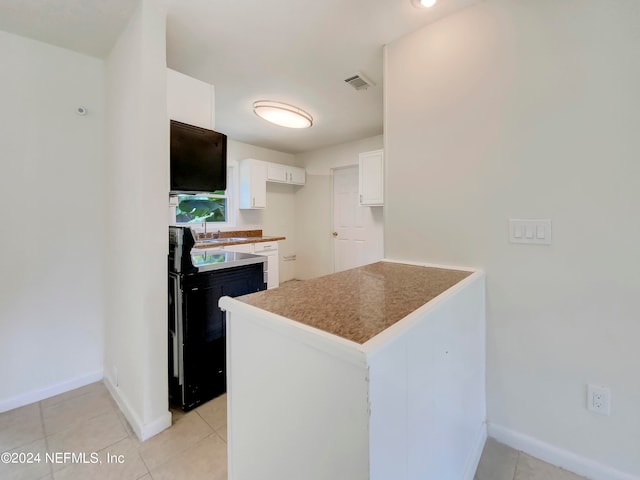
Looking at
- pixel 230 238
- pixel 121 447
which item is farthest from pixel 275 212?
pixel 121 447

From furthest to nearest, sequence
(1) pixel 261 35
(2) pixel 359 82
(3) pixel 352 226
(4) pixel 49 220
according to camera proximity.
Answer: (3) pixel 352 226, (2) pixel 359 82, (4) pixel 49 220, (1) pixel 261 35

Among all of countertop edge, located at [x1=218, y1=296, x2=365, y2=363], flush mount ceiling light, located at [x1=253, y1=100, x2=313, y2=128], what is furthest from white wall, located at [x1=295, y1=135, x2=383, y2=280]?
countertop edge, located at [x1=218, y1=296, x2=365, y2=363]

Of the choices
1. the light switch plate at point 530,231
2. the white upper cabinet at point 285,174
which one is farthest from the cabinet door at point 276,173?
the light switch plate at point 530,231

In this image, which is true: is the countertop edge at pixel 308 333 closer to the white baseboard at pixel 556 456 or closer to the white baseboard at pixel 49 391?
A: the white baseboard at pixel 556 456

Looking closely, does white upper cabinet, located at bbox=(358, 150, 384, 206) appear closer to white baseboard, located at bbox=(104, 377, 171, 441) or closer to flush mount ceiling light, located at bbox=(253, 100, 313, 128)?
flush mount ceiling light, located at bbox=(253, 100, 313, 128)

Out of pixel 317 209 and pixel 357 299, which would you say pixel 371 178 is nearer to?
pixel 317 209

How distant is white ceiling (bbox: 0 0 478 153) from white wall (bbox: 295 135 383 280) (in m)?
1.78

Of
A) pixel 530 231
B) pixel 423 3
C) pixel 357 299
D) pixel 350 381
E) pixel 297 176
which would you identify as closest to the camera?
pixel 350 381

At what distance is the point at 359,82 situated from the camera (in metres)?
2.44

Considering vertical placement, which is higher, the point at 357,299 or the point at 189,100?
the point at 189,100

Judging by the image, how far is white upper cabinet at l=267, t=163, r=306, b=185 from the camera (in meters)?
4.49

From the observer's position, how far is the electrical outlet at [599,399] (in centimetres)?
128

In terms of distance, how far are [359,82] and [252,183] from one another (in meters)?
2.32

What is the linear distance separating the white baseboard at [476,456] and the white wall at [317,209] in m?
3.30
